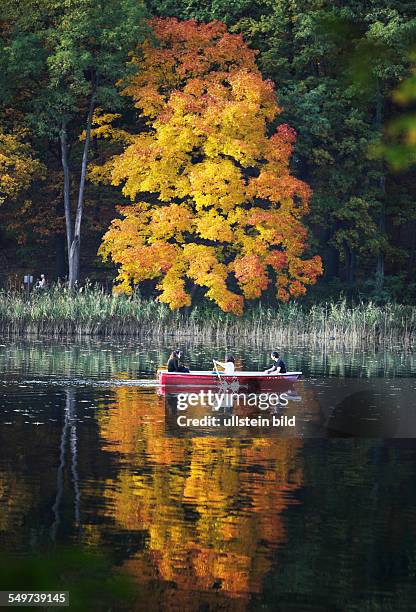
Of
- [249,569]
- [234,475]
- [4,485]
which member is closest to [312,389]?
[234,475]

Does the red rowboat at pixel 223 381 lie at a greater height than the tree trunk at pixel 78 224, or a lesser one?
lesser

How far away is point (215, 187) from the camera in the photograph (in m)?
47.0

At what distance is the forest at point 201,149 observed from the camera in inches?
1858

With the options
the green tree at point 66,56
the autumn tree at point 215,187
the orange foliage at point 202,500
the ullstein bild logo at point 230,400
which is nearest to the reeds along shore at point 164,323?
the autumn tree at point 215,187

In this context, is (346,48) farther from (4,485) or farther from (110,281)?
(110,281)

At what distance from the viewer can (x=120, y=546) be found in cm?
1199

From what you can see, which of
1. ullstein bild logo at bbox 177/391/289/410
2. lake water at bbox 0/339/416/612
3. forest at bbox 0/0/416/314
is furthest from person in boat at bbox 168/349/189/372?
forest at bbox 0/0/416/314

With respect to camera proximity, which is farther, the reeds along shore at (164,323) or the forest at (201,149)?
the forest at (201,149)

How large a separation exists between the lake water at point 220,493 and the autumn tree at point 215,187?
17.7m

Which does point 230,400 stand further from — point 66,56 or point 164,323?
point 66,56

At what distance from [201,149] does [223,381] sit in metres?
21.8

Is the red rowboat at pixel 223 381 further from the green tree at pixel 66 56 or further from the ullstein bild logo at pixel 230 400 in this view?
the green tree at pixel 66 56

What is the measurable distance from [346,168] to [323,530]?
41545 millimetres

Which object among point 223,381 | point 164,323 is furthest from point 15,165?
point 223,381
